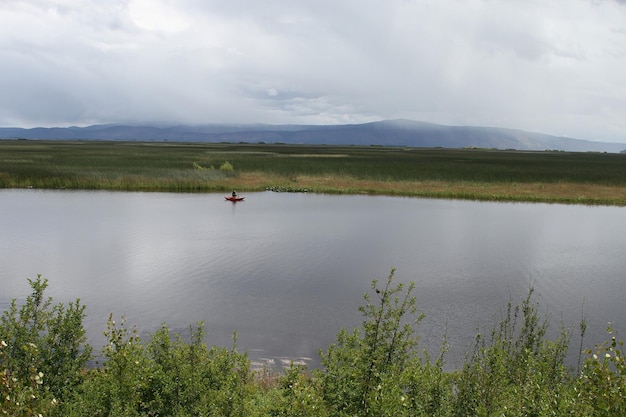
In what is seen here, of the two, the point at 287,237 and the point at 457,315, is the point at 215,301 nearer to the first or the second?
the point at 457,315

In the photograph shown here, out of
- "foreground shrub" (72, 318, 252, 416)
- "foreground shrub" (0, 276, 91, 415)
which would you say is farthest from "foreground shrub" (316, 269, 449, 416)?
"foreground shrub" (0, 276, 91, 415)

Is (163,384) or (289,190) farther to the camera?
(289,190)

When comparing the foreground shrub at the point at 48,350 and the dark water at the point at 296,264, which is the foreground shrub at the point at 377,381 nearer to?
the dark water at the point at 296,264

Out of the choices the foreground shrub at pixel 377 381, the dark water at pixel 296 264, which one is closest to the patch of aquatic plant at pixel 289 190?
the dark water at pixel 296 264

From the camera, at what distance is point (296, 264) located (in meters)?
28.2

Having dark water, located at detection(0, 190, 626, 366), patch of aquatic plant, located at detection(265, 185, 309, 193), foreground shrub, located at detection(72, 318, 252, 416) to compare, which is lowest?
dark water, located at detection(0, 190, 626, 366)

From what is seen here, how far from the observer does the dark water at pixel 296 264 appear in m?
19.5

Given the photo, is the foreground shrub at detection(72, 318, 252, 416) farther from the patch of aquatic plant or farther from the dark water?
the patch of aquatic plant

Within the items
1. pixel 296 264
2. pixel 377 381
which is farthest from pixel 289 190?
pixel 377 381

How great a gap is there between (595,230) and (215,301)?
36412 millimetres

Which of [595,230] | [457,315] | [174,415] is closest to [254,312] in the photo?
[457,315]

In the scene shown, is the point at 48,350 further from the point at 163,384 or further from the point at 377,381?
the point at 377,381

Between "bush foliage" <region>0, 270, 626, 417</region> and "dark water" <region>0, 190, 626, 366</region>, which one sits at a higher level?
"bush foliage" <region>0, 270, 626, 417</region>

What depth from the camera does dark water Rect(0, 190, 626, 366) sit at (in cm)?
1948
